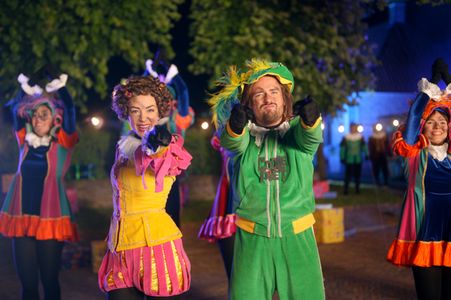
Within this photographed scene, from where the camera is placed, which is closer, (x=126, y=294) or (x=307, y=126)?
(x=307, y=126)

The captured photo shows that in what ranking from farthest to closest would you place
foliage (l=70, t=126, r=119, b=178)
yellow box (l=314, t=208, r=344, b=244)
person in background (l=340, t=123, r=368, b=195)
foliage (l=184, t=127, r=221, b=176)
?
person in background (l=340, t=123, r=368, b=195) < foliage (l=184, t=127, r=221, b=176) < foliage (l=70, t=126, r=119, b=178) < yellow box (l=314, t=208, r=344, b=244)

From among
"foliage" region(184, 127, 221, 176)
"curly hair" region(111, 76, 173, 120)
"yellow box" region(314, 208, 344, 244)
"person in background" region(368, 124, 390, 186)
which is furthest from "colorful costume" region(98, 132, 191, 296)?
"person in background" region(368, 124, 390, 186)

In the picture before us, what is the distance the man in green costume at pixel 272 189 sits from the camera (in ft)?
12.9

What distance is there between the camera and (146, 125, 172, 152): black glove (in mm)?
3680

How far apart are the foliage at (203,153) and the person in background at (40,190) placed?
365 inches

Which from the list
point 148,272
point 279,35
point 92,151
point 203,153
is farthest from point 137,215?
point 203,153

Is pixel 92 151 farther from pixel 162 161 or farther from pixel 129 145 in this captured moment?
pixel 162 161

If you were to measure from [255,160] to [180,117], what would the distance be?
300cm

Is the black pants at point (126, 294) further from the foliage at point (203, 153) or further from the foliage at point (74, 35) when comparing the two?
the foliage at point (203, 153)

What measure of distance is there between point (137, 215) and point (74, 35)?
833 cm

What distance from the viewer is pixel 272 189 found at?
4.05 m

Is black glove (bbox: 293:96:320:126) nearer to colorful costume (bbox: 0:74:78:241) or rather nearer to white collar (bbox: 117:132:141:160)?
white collar (bbox: 117:132:141:160)

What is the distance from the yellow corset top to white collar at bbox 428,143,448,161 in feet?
7.61

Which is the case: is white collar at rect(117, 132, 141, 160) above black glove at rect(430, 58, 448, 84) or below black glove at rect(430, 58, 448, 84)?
below
